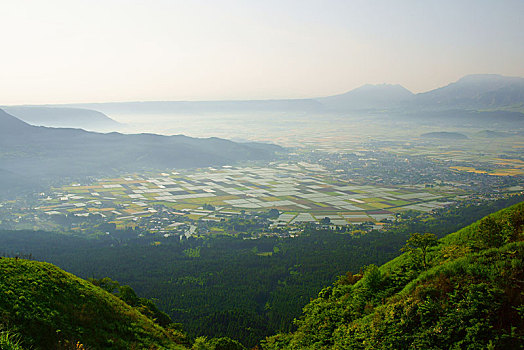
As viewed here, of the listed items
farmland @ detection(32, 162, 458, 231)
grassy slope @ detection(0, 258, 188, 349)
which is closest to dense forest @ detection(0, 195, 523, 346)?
farmland @ detection(32, 162, 458, 231)

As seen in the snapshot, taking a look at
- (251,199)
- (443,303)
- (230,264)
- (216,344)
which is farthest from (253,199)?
(443,303)

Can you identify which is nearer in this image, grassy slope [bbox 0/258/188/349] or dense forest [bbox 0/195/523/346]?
grassy slope [bbox 0/258/188/349]

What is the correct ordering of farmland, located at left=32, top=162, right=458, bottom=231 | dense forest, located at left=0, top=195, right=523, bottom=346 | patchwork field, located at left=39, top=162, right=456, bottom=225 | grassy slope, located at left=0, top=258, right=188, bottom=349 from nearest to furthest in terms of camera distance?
grassy slope, located at left=0, top=258, right=188, bottom=349 → dense forest, located at left=0, top=195, right=523, bottom=346 → farmland, located at left=32, top=162, right=458, bottom=231 → patchwork field, located at left=39, top=162, right=456, bottom=225

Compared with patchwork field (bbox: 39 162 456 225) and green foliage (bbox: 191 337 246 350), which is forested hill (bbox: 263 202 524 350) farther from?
patchwork field (bbox: 39 162 456 225)

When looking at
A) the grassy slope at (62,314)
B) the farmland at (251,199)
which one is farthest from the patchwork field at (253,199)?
the grassy slope at (62,314)

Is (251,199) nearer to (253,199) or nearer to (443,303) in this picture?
(253,199)

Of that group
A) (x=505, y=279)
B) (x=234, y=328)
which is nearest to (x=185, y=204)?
(x=234, y=328)

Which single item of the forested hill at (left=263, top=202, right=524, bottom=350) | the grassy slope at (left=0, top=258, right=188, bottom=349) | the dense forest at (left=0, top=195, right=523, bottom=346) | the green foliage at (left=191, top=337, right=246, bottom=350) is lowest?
the dense forest at (left=0, top=195, right=523, bottom=346)

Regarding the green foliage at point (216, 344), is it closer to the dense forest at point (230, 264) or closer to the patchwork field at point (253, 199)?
the dense forest at point (230, 264)

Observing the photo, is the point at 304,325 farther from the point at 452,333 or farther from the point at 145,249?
the point at 145,249
